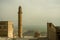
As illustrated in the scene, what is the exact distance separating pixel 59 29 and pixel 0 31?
833 centimetres

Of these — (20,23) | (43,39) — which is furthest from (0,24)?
(43,39)

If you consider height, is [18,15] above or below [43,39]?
above

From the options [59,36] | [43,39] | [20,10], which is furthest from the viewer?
[20,10]

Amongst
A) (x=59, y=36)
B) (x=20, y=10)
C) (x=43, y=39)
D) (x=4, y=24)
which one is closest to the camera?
(x=59, y=36)

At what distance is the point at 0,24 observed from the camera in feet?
61.8

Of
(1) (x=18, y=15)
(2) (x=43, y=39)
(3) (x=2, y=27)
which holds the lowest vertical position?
(2) (x=43, y=39)

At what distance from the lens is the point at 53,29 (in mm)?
13508

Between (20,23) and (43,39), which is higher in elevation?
(20,23)

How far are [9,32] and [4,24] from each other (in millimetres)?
1261

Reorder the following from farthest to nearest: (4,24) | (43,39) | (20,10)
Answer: (20,10) < (4,24) < (43,39)

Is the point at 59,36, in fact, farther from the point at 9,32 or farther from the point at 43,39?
the point at 9,32

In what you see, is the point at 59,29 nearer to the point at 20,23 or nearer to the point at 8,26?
the point at 8,26

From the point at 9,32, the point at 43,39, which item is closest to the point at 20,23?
the point at 9,32

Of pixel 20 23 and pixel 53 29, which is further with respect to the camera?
pixel 20 23
